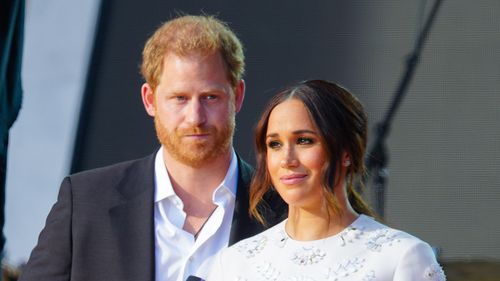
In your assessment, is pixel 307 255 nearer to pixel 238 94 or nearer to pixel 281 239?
pixel 281 239

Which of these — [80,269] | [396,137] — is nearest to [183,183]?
[80,269]

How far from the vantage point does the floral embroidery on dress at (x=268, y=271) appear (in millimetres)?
1964

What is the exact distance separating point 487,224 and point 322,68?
621mm

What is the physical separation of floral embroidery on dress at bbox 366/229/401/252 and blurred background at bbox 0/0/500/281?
122 cm

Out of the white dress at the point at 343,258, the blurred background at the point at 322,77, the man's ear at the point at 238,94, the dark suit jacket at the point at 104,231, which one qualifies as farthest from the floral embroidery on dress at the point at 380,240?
the blurred background at the point at 322,77

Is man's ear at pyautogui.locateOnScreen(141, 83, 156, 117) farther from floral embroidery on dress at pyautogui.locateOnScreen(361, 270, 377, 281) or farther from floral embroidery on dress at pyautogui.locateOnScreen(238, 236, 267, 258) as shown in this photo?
floral embroidery on dress at pyautogui.locateOnScreen(361, 270, 377, 281)

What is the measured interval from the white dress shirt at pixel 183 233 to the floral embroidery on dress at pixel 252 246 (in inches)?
8.3

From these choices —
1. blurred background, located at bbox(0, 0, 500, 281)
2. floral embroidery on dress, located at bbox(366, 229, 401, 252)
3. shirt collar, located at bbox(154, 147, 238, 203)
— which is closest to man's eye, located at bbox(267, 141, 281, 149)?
floral embroidery on dress, located at bbox(366, 229, 401, 252)

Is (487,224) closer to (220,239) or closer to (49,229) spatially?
(220,239)

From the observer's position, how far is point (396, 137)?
3.24 m

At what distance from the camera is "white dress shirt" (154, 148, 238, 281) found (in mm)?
2309

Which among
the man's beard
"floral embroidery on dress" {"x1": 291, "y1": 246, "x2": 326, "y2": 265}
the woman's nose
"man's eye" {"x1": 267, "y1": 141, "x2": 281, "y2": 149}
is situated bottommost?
"floral embroidery on dress" {"x1": 291, "y1": 246, "x2": 326, "y2": 265}

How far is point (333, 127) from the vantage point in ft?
6.30

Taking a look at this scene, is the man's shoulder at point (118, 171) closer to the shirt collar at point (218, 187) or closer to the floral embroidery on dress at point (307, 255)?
the shirt collar at point (218, 187)
